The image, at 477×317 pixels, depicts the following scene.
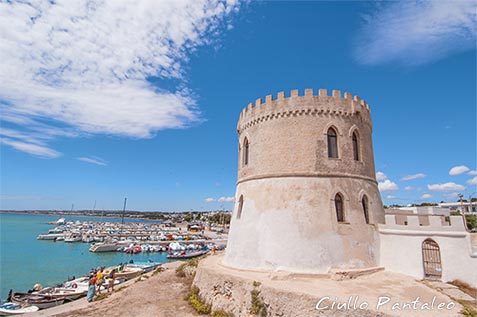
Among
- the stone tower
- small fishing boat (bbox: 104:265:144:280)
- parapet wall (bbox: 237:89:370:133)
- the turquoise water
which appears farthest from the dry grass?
the turquoise water

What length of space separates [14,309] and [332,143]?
25.9 metres

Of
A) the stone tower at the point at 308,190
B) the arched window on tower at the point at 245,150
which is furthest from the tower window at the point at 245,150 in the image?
the stone tower at the point at 308,190

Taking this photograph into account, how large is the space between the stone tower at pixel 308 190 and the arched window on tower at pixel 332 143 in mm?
51

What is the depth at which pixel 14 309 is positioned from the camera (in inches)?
779

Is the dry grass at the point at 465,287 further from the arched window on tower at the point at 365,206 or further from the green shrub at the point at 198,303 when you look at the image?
the green shrub at the point at 198,303

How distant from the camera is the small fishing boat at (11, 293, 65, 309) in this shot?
2090cm

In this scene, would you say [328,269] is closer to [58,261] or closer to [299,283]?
[299,283]

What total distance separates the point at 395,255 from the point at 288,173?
21.4 ft

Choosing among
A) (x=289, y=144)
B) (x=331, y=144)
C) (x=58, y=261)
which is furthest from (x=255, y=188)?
(x=58, y=261)

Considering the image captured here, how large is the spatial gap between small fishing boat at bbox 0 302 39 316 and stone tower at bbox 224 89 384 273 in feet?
55.3

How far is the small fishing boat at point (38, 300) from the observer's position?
20.9 m

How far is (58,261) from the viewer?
139 ft

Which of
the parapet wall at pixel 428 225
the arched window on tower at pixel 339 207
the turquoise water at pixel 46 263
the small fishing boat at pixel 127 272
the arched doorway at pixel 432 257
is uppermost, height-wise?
the arched window on tower at pixel 339 207

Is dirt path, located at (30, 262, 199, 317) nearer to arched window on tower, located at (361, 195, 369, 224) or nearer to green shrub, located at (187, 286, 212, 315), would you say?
green shrub, located at (187, 286, 212, 315)
